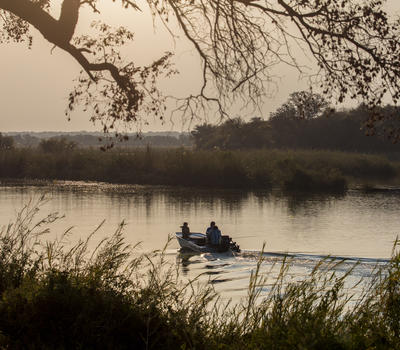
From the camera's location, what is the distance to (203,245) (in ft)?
80.5

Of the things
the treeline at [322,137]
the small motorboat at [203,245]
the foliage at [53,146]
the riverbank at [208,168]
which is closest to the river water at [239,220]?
the small motorboat at [203,245]

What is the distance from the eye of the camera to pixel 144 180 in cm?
4788

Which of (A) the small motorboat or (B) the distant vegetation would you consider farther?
(B) the distant vegetation

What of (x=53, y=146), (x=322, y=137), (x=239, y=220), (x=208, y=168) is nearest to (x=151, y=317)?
(x=239, y=220)

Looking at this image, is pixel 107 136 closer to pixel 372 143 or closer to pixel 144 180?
pixel 144 180

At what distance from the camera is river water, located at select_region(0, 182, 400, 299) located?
22.7 metres

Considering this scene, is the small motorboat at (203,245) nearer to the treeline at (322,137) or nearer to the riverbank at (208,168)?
the riverbank at (208,168)

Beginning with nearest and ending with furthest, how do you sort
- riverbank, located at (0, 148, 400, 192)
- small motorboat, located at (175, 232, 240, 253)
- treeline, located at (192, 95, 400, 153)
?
1. small motorboat, located at (175, 232, 240, 253)
2. riverbank, located at (0, 148, 400, 192)
3. treeline, located at (192, 95, 400, 153)

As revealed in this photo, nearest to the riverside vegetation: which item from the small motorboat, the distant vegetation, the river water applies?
the river water

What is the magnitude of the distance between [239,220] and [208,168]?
1556 cm

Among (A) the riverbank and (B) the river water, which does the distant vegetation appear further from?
(B) the river water

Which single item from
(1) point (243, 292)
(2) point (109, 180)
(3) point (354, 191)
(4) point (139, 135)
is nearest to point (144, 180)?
(2) point (109, 180)

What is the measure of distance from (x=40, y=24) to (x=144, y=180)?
3882 cm

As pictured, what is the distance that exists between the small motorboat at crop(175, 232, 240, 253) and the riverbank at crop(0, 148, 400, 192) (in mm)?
20520
